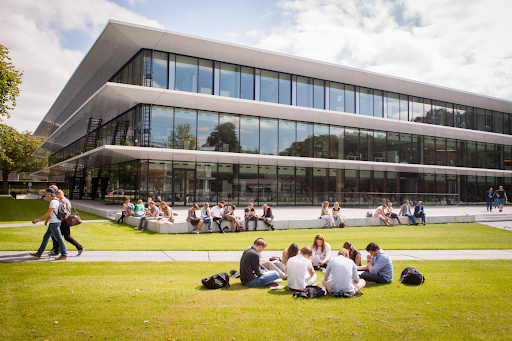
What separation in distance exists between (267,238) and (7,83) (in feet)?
80.0

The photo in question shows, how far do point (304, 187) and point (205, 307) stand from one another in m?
25.5

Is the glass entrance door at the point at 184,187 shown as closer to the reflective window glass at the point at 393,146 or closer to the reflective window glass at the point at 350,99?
the reflective window glass at the point at 350,99

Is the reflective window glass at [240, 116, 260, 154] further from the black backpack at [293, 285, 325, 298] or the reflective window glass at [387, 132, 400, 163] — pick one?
the black backpack at [293, 285, 325, 298]

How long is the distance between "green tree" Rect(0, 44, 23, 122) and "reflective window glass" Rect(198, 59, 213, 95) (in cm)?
1429

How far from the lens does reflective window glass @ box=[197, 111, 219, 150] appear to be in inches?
1001

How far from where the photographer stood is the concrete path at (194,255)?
9.59m

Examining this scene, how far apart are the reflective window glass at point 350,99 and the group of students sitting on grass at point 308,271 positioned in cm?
2446

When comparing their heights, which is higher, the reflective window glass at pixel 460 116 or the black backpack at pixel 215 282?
the reflective window glass at pixel 460 116

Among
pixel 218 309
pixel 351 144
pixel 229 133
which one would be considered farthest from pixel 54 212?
pixel 351 144

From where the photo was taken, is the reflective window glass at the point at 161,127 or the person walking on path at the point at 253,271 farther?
the reflective window glass at the point at 161,127

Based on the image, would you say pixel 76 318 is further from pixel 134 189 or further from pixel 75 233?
pixel 134 189

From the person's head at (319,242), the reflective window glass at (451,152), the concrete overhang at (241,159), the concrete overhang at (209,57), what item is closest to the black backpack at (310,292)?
the person's head at (319,242)

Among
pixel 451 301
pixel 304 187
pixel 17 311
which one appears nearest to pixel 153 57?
pixel 304 187

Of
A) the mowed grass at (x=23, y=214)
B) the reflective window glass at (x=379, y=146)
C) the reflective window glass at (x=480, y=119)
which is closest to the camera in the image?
the mowed grass at (x=23, y=214)
